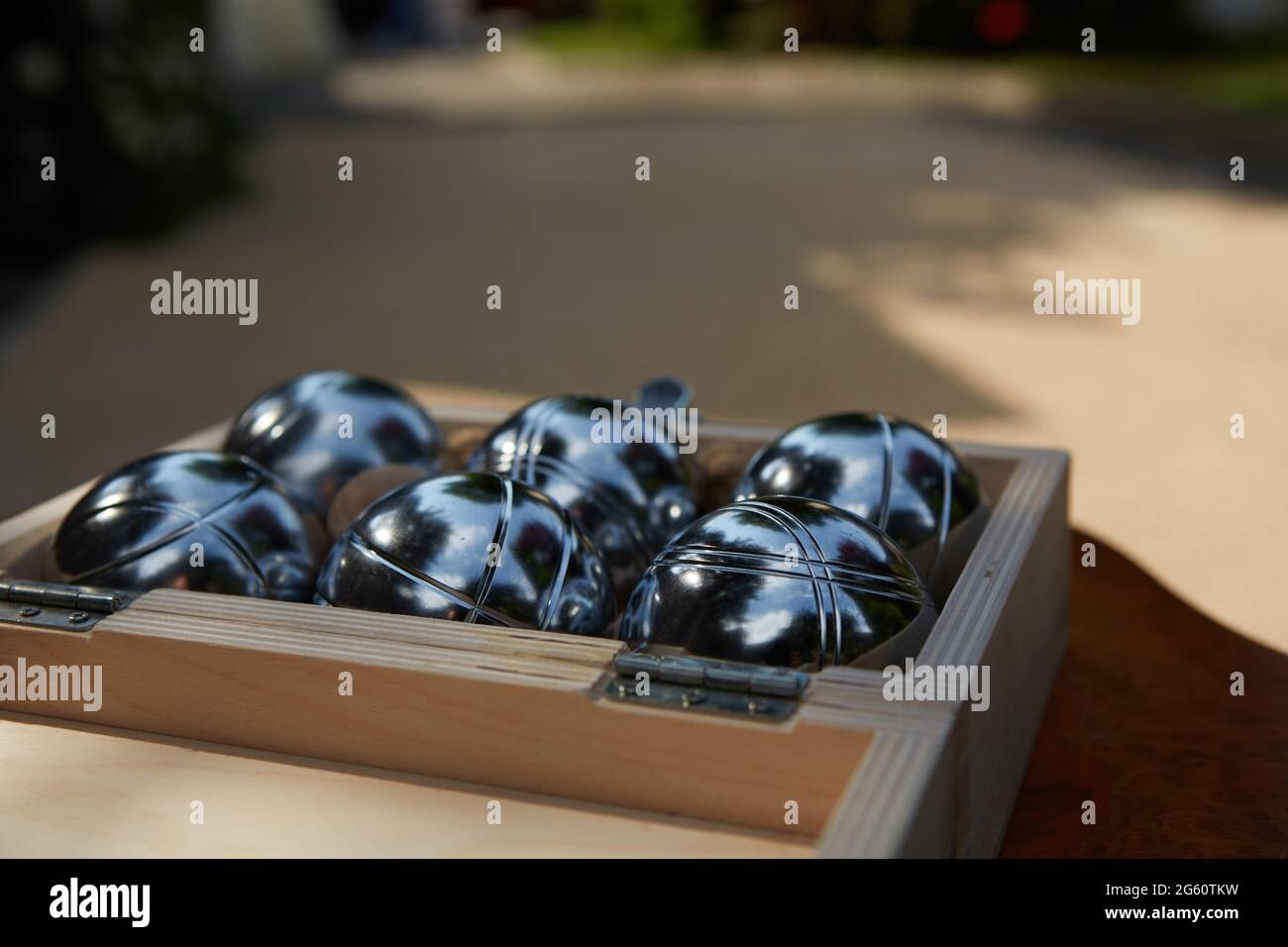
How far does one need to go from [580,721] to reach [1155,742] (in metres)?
0.91

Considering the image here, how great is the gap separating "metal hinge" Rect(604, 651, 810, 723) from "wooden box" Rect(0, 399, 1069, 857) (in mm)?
12

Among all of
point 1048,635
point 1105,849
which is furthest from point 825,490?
point 1105,849

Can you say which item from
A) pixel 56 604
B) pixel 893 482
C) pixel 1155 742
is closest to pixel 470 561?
pixel 56 604

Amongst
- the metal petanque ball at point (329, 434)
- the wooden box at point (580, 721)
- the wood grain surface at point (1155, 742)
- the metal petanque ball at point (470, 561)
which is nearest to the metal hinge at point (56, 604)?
the wooden box at point (580, 721)

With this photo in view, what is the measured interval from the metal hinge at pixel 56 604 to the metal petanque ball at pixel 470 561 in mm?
257

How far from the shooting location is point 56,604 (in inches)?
62.6

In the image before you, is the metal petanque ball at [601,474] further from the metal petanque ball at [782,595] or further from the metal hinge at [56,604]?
the metal hinge at [56,604]

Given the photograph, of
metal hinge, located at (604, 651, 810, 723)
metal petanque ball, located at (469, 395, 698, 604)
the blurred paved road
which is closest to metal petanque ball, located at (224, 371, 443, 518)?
metal petanque ball, located at (469, 395, 698, 604)

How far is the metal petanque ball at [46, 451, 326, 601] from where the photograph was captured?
67.5 inches

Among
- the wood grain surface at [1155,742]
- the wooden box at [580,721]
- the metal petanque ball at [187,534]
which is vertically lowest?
the wood grain surface at [1155,742]

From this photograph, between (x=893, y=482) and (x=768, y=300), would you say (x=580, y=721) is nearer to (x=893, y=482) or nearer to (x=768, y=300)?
(x=893, y=482)

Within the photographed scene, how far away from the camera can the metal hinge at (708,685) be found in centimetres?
129

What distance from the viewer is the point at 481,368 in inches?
213

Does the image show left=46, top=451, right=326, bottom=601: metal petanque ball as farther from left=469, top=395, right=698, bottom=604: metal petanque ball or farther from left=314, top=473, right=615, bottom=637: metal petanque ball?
left=469, top=395, right=698, bottom=604: metal petanque ball
